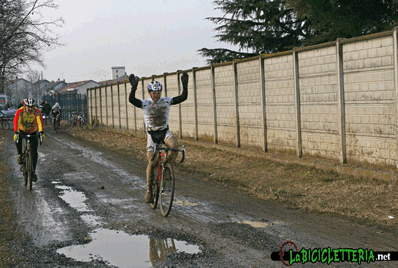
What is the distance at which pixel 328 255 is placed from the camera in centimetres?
560

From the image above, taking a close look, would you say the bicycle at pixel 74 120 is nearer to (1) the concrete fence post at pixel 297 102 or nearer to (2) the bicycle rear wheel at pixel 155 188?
(1) the concrete fence post at pixel 297 102

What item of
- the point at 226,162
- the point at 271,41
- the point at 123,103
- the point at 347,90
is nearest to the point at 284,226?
the point at 347,90

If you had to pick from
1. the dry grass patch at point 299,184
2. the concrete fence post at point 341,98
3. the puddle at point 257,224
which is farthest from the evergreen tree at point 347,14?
the puddle at point 257,224

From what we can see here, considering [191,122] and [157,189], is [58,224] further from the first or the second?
[191,122]

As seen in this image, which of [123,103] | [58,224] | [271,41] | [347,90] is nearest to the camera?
[58,224]

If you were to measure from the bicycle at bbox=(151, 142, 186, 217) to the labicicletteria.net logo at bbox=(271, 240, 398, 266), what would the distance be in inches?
94.9

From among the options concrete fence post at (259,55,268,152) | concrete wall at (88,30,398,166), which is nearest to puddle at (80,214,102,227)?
concrete wall at (88,30,398,166)

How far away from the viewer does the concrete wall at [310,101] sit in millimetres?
9367

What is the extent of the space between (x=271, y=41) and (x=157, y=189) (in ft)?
86.8

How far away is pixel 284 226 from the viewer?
6.98m

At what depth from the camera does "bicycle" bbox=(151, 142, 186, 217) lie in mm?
7773

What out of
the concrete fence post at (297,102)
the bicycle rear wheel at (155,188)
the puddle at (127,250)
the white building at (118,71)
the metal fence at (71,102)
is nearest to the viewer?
the puddle at (127,250)

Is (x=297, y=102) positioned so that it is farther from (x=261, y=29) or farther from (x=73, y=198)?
(x=261, y=29)

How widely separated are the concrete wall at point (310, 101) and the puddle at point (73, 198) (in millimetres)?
5184
